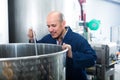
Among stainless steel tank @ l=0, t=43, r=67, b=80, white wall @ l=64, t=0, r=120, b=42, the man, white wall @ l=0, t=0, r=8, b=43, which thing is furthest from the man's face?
white wall @ l=64, t=0, r=120, b=42

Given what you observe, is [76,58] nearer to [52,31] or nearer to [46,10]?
[52,31]

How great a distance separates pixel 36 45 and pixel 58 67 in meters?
0.38

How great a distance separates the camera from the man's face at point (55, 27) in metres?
1.39

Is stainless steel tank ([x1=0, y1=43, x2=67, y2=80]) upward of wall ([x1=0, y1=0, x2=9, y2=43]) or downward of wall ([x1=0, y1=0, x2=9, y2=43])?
downward

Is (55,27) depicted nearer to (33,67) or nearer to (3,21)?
(3,21)

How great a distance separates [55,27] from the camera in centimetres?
141

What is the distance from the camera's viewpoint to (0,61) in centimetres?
64

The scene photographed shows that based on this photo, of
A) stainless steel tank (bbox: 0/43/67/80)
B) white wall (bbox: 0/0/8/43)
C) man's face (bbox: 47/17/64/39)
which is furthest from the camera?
man's face (bbox: 47/17/64/39)

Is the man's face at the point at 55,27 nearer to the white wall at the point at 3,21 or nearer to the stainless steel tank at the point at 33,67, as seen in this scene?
the white wall at the point at 3,21

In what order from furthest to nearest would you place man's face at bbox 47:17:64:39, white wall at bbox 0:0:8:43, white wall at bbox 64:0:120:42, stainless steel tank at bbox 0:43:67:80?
white wall at bbox 64:0:120:42
man's face at bbox 47:17:64:39
white wall at bbox 0:0:8:43
stainless steel tank at bbox 0:43:67:80

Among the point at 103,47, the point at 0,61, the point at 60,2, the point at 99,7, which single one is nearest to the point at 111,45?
the point at 103,47

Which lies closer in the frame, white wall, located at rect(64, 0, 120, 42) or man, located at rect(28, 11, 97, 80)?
man, located at rect(28, 11, 97, 80)

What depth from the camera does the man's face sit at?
1389 millimetres

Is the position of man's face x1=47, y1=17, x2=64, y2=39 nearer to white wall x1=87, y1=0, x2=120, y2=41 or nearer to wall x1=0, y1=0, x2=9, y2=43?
wall x1=0, y1=0, x2=9, y2=43
